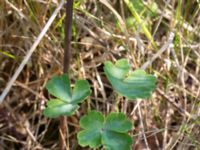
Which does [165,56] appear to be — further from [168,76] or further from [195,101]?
[195,101]

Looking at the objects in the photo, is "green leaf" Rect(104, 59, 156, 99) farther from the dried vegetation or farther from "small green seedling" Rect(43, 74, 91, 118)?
the dried vegetation

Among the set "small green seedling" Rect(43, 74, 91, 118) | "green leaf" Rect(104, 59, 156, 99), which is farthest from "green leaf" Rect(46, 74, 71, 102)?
"green leaf" Rect(104, 59, 156, 99)

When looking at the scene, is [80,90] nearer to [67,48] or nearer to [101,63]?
[67,48]

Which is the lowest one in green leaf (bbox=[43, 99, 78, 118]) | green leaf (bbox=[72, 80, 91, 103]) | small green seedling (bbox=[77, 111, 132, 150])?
small green seedling (bbox=[77, 111, 132, 150])

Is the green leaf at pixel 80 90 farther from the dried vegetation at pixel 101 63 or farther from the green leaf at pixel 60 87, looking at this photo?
the dried vegetation at pixel 101 63

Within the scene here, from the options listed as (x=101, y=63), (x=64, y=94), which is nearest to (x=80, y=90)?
(x=64, y=94)
